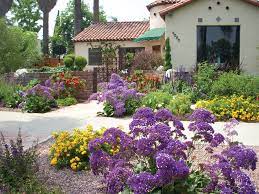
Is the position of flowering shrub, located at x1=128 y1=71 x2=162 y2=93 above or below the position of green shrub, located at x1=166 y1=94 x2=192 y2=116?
above

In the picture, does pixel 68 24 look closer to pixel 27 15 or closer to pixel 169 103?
pixel 27 15

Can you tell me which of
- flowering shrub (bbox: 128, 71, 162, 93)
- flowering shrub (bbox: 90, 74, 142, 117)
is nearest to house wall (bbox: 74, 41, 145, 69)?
flowering shrub (bbox: 128, 71, 162, 93)

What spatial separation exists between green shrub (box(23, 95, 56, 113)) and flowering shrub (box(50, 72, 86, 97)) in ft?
6.02

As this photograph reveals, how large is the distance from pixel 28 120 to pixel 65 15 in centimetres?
5330

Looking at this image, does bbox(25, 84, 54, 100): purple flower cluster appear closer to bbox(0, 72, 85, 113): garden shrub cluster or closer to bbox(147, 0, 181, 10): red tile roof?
bbox(0, 72, 85, 113): garden shrub cluster

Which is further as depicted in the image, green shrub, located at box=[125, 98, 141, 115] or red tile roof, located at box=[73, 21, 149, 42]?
red tile roof, located at box=[73, 21, 149, 42]

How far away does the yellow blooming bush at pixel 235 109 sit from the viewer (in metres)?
12.1

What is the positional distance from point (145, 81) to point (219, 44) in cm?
588

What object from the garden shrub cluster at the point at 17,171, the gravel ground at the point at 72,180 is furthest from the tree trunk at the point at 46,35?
the garden shrub cluster at the point at 17,171

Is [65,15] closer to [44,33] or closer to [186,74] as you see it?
[44,33]

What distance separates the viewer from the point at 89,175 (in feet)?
21.9

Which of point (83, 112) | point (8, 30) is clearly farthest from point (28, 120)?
point (8, 30)

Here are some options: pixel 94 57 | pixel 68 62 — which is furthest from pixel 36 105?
pixel 94 57

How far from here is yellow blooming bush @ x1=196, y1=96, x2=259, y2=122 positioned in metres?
12.1
